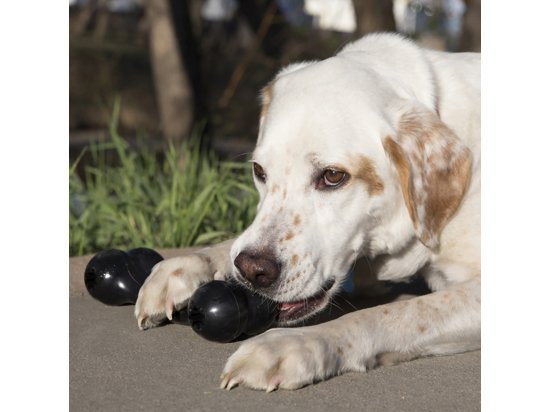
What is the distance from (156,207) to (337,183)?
2652 millimetres

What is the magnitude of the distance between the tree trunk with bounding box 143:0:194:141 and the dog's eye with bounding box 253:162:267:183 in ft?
17.2

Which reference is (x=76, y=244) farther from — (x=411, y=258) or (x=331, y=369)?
(x=331, y=369)

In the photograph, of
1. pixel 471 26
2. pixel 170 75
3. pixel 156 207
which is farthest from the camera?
pixel 471 26

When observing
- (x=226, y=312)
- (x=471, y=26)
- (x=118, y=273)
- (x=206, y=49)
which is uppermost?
(x=226, y=312)

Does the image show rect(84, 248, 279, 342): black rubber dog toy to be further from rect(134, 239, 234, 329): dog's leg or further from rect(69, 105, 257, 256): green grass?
rect(69, 105, 257, 256): green grass

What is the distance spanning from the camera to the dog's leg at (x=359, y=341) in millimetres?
2709

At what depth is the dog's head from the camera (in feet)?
10.1

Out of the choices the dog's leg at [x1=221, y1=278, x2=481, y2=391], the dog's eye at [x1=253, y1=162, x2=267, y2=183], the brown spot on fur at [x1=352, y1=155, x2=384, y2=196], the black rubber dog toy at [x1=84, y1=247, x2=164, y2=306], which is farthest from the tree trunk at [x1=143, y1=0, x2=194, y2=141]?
the dog's leg at [x1=221, y1=278, x2=481, y2=391]

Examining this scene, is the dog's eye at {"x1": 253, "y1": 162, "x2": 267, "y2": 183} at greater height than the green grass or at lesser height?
greater

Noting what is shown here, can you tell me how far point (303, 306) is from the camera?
3209 millimetres

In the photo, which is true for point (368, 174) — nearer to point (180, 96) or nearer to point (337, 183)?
point (337, 183)

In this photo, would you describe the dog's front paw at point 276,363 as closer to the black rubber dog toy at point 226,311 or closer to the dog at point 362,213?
the dog at point 362,213

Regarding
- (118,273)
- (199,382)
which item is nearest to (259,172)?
(118,273)

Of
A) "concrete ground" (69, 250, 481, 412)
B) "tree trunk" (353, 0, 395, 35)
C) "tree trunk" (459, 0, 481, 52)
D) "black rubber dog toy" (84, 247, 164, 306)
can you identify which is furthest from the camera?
"tree trunk" (459, 0, 481, 52)
